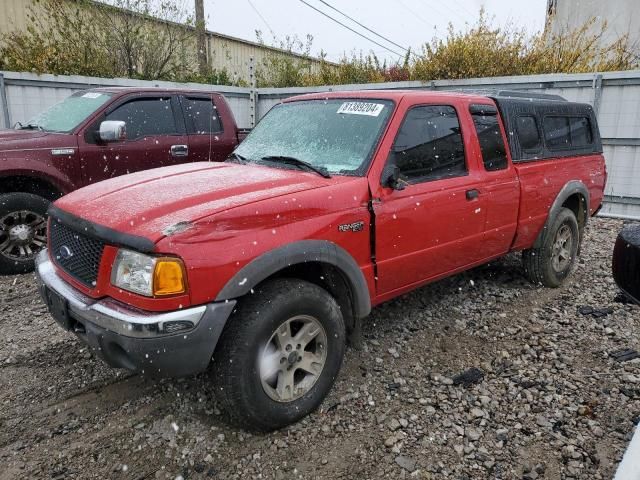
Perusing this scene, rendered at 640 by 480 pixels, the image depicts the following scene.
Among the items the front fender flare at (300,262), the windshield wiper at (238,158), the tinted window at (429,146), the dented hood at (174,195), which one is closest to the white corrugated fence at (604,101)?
the tinted window at (429,146)

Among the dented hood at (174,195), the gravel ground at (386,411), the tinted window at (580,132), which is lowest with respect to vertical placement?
the gravel ground at (386,411)

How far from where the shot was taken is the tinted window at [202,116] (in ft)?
20.6

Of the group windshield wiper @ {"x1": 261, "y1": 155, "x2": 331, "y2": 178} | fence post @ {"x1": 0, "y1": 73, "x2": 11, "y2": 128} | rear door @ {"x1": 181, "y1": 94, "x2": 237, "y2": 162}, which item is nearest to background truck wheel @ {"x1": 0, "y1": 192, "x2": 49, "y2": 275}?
rear door @ {"x1": 181, "y1": 94, "x2": 237, "y2": 162}

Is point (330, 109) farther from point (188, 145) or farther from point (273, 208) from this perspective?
point (188, 145)

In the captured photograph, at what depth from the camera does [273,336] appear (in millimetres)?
2592

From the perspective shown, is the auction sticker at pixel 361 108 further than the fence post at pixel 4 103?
No

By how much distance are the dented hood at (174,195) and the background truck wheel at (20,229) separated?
2489mm

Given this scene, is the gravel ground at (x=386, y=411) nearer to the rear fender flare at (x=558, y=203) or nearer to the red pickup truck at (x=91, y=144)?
the rear fender flare at (x=558, y=203)

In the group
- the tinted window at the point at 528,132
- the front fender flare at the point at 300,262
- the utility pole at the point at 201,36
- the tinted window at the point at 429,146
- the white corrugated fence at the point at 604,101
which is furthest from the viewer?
the utility pole at the point at 201,36

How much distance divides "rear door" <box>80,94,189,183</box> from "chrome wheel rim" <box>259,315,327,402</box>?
3900 millimetres

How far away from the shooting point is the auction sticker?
3.33 m

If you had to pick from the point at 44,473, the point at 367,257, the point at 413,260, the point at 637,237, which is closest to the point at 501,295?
the point at 413,260

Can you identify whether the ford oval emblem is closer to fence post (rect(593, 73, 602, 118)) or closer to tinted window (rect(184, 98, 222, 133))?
tinted window (rect(184, 98, 222, 133))

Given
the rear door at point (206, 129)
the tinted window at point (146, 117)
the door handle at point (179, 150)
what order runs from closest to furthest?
the tinted window at point (146, 117)
the door handle at point (179, 150)
the rear door at point (206, 129)
